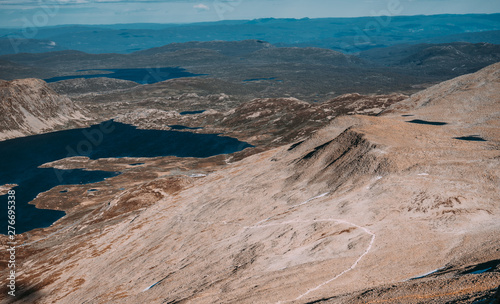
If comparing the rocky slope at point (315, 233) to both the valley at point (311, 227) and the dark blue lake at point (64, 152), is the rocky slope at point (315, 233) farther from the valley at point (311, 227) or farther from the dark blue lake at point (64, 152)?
the dark blue lake at point (64, 152)

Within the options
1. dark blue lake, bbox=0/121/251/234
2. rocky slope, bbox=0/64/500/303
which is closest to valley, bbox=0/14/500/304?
rocky slope, bbox=0/64/500/303

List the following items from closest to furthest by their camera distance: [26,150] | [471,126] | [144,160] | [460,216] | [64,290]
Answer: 1. [460,216]
2. [64,290]
3. [471,126]
4. [144,160]
5. [26,150]

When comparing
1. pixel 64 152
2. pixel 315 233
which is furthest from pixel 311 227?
pixel 64 152

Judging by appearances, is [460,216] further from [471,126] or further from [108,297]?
[471,126]

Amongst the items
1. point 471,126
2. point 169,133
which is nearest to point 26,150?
point 169,133

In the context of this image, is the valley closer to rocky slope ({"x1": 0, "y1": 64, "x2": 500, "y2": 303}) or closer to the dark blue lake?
rocky slope ({"x1": 0, "y1": 64, "x2": 500, "y2": 303})

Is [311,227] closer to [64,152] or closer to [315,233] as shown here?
[315,233]
